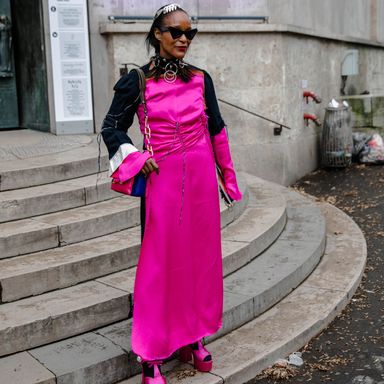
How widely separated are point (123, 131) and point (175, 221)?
563 millimetres

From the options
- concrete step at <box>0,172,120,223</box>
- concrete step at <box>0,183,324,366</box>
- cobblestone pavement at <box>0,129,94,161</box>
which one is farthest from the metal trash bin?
concrete step at <box>0,172,120,223</box>

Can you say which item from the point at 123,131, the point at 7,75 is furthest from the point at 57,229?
the point at 7,75

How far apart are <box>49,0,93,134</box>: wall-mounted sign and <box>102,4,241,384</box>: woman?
4772 millimetres

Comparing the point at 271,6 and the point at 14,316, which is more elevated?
the point at 271,6

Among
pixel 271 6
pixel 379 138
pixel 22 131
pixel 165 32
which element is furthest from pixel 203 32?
pixel 165 32

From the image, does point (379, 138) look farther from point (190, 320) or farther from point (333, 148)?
point (190, 320)

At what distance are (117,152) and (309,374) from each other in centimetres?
193

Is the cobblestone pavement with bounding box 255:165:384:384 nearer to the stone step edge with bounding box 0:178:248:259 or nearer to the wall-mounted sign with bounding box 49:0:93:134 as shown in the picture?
the stone step edge with bounding box 0:178:248:259

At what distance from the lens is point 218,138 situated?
3432 mm

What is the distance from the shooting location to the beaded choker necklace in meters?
3.14

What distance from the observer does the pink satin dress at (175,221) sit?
3148mm

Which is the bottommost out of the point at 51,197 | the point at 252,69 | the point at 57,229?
the point at 57,229

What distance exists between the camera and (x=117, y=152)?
3.10 metres

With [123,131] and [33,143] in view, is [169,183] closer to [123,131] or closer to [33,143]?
[123,131]
